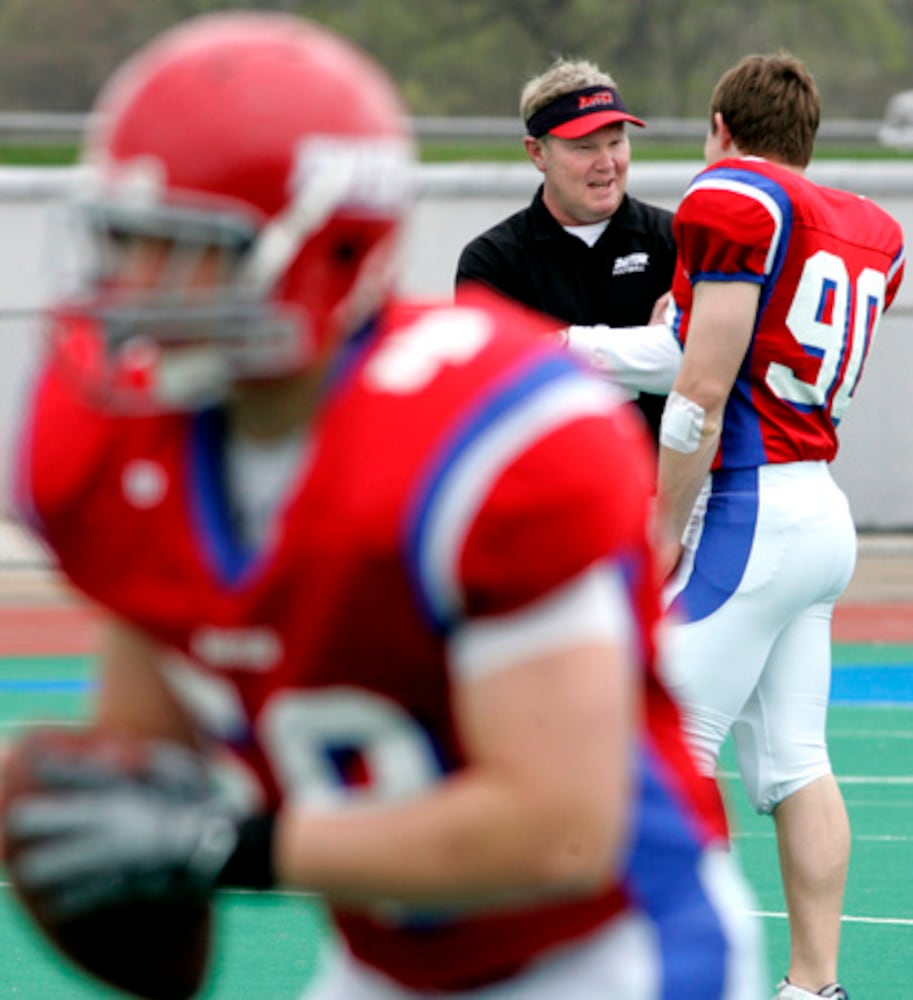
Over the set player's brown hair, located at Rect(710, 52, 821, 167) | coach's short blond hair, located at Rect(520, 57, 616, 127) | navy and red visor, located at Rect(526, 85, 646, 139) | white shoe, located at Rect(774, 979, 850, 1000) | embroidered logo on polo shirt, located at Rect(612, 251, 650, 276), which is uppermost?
player's brown hair, located at Rect(710, 52, 821, 167)

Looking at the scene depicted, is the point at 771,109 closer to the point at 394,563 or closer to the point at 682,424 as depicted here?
the point at 682,424

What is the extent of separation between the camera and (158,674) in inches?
84.4

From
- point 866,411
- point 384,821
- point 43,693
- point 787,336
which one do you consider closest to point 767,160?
point 787,336

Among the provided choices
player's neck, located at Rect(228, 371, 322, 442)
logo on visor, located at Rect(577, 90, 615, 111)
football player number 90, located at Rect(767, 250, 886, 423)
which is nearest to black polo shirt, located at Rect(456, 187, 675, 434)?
logo on visor, located at Rect(577, 90, 615, 111)

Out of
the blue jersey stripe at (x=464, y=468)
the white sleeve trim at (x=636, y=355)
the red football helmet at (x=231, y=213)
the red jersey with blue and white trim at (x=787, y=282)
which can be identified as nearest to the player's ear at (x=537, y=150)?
the white sleeve trim at (x=636, y=355)

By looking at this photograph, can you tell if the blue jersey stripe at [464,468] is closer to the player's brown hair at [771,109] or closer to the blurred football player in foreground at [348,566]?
the blurred football player in foreground at [348,566]

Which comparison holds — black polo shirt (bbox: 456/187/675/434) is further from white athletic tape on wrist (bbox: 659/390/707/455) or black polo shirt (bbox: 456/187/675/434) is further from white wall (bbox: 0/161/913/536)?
white wall (bbox: 0/161/913/536)

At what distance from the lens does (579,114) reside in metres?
5.26

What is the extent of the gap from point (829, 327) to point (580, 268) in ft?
3.22

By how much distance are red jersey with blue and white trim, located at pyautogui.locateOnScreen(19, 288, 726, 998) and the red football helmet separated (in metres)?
0.09

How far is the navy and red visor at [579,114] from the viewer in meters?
5.23

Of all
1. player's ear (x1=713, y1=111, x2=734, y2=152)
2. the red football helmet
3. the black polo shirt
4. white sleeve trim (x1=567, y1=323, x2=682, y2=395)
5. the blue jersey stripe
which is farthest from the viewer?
the black polo shirt

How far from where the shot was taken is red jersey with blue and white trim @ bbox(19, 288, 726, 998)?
1726mm

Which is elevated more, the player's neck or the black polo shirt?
the player's neck
